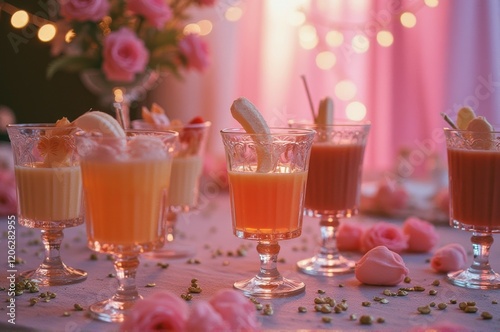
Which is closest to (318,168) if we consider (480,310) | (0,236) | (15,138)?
(480,310)

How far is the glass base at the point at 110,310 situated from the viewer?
1499 mm

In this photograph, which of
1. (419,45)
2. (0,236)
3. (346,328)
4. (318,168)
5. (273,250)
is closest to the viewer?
(346,328)

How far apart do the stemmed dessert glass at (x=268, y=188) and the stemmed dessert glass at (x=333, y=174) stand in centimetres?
29

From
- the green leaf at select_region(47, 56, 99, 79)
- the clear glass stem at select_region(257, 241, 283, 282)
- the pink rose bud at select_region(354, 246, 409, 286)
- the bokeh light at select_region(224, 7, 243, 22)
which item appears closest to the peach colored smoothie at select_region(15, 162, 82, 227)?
the clear glass stem at select_region(257, 241, 283, 282)

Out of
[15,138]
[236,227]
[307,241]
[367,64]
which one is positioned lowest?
[307,241]

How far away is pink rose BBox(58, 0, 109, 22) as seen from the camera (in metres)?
2.48

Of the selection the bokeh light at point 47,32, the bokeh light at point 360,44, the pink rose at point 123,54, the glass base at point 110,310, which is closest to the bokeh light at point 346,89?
the bokeh light at point 360,44

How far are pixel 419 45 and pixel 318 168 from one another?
1968 millimetres

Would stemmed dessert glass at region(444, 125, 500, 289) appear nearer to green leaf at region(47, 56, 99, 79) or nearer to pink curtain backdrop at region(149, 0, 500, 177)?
pink curtain backdrop at region(149, 0, 500, 177)

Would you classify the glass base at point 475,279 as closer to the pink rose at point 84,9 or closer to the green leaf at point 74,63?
the pink rose at point 84,9

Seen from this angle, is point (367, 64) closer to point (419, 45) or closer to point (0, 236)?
point (419, 45)

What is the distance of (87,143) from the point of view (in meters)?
1.55

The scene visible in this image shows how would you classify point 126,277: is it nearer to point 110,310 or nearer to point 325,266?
point 110,310

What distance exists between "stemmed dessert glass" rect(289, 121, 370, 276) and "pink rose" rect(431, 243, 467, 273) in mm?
241
